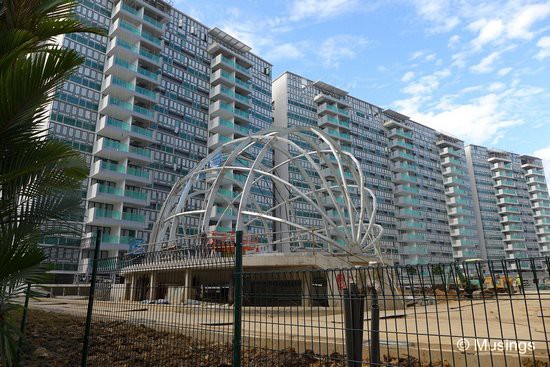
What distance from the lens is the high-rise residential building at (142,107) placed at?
51.1m

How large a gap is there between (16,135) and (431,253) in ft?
334

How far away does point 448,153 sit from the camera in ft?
363

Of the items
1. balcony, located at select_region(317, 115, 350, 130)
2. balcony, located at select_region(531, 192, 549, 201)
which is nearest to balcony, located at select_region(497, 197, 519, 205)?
balcony, located at select_region(531, 192, 549, 201)

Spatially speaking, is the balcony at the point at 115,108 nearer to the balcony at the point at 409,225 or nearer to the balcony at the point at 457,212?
the balcony at the point at 409,225

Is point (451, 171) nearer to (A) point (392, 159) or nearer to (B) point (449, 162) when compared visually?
(B) point (449, 162)

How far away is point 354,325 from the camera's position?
479 cm

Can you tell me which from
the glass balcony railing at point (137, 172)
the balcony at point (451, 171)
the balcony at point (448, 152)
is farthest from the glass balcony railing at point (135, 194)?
the balcony at point (448, 152)

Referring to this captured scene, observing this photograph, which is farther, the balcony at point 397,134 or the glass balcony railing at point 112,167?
the balcony at point 397,134

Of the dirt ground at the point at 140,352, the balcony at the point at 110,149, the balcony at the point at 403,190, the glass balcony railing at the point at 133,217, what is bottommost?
the dirt ground at the point at 140,352

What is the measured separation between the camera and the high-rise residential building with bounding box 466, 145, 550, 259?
112625 millimetres

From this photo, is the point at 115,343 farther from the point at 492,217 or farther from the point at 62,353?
the point at 492,217

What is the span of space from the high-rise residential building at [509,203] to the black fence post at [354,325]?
117714 millimetres

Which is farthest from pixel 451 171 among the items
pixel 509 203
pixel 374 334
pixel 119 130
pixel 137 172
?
pixel 374 334

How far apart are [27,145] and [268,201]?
2810 inches
